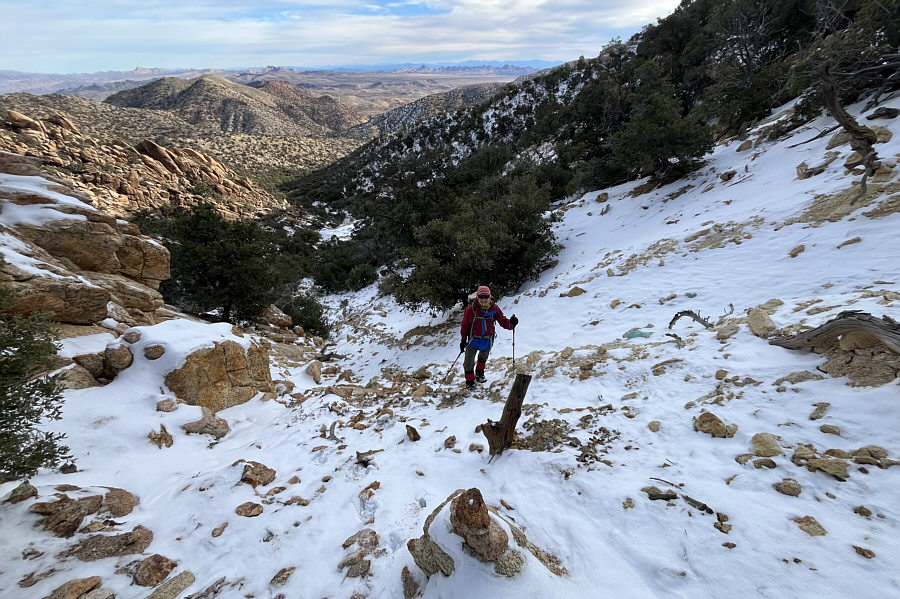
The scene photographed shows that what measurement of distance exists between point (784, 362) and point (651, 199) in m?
13.2

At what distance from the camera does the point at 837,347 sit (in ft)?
14.6

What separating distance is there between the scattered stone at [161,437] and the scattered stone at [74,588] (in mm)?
2998

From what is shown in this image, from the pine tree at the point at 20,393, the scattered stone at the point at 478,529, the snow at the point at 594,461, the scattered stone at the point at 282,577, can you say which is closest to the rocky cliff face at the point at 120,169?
the snow at the point at 594,461

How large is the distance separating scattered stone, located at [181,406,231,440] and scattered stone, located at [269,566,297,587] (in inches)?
159

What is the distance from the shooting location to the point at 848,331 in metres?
4.27

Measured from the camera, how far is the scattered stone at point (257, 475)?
507cm

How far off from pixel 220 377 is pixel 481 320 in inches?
218

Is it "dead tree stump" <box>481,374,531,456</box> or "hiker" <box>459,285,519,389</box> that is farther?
"hiker" <box>459,285,519,389</box>

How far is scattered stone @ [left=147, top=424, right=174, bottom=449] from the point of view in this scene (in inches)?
232

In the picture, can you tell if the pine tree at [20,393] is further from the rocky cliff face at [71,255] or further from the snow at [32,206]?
the snow at [32,206]

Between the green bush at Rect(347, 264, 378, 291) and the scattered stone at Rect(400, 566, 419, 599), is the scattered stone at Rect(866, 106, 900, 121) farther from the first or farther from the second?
the green bush at Rect(347, 264, 378, 291)

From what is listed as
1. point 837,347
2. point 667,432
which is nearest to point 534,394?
point 667,432

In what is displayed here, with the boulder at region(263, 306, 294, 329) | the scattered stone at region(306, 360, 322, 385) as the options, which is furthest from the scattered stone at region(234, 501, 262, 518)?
the boulder at region(263, 306, 294, 329)

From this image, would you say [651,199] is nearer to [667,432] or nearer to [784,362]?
[784,362]
